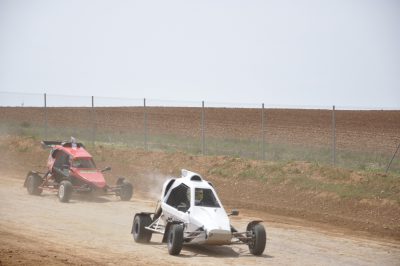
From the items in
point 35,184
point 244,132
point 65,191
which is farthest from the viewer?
point 244,132

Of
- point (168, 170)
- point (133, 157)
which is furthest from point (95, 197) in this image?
point (133, 157)

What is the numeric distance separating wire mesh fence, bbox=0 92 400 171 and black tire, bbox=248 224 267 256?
1301 centimetres

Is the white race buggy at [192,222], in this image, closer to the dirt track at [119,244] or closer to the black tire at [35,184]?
the dirt track at [119,244]

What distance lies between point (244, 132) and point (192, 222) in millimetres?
27407

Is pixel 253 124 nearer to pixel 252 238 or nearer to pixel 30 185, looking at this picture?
pixel 30 185

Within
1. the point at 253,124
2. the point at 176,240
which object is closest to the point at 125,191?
the point at 176,240

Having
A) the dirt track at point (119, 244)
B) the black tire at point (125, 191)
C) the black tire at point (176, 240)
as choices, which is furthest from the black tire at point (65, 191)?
the black tire at point (176, 240)

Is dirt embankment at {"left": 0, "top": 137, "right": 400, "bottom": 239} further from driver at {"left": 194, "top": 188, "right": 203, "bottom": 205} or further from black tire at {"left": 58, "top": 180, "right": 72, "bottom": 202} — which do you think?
driver at {"left": 194, "top": 188, "right": 203, "bottom": 205}

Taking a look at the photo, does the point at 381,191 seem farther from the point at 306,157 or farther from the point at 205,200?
the point at 205,200

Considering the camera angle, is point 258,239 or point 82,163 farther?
point 82,163

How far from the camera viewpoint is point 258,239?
16.1m

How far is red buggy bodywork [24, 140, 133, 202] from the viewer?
25.3 meters

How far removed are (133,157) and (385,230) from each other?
17.0m

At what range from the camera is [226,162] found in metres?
32.2
